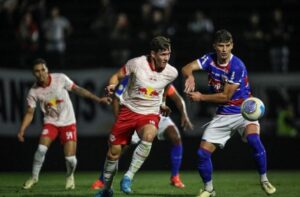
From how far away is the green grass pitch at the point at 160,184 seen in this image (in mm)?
10945

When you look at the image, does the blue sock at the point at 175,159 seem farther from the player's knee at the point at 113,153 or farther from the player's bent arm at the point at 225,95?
the player's knee at the point at 113,153

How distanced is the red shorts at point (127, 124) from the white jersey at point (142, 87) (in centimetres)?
8

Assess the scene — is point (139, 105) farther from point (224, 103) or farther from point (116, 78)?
point (224, 103)

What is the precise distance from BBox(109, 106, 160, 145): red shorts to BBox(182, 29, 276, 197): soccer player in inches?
30.3

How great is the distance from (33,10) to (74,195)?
961 cm

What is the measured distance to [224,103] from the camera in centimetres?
1016

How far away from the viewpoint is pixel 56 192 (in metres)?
11.2

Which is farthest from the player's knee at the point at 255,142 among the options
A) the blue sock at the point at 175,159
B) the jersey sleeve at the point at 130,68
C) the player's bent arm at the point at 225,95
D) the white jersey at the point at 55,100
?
the white jersey at the point at 55,100

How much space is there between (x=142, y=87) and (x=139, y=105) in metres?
0.26

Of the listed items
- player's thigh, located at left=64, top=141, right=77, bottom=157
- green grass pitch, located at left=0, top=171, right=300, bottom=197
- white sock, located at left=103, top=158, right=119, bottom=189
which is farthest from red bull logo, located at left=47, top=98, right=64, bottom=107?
white sock, located at left=103, top=158, right=119, bottom=189

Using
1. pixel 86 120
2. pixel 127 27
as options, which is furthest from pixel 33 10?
pixel 86 120

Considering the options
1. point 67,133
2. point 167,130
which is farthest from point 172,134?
point 67,133

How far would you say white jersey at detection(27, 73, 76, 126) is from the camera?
12.5 m

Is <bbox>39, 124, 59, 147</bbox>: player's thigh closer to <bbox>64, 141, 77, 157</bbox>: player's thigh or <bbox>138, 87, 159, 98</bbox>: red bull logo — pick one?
<bbox>64, 141, 77, 157</bbox>: player's thigh
